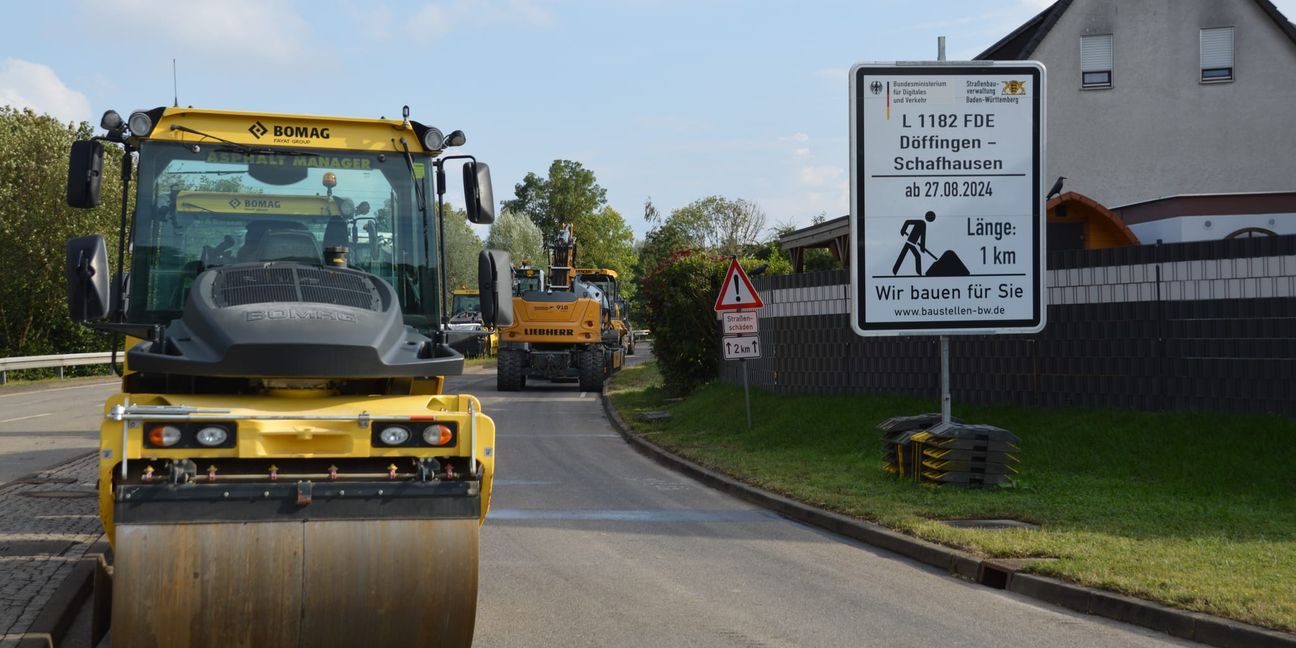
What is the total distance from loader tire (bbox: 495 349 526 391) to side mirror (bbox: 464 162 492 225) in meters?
24.4

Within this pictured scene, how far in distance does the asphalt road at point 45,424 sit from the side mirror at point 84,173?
7.77 m

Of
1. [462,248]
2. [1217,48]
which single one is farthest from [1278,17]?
[462,248]

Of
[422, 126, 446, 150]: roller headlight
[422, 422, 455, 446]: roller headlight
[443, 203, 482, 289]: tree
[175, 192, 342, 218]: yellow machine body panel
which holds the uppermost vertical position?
[443, 203, 482, 289]: tree

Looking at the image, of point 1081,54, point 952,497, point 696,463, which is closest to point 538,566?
point 952,497

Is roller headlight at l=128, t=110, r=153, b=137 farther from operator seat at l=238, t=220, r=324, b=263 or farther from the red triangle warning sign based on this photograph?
the red triangle warning sign

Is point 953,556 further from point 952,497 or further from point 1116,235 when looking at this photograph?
point 1116,235

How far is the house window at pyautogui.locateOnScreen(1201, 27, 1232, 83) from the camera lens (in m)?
27.3

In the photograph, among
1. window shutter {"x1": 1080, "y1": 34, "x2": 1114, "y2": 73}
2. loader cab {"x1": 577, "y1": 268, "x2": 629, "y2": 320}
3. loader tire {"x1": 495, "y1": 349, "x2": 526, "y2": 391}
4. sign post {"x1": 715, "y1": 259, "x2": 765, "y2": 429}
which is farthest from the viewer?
loader cab {"x1": 577, "y1": 268, "x2": 629, "y2": 320}

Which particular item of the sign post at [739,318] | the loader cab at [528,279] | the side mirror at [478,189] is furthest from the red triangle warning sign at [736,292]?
the loader cab at [528,279]

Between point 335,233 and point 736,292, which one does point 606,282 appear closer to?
point 736,292

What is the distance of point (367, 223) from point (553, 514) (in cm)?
487

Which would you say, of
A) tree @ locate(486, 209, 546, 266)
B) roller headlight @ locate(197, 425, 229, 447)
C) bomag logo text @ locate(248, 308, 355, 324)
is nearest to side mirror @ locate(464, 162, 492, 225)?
bomag logo text @ locate(248, 308, 355, 324)

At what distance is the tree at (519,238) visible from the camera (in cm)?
9625

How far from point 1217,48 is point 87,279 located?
1041 inches
